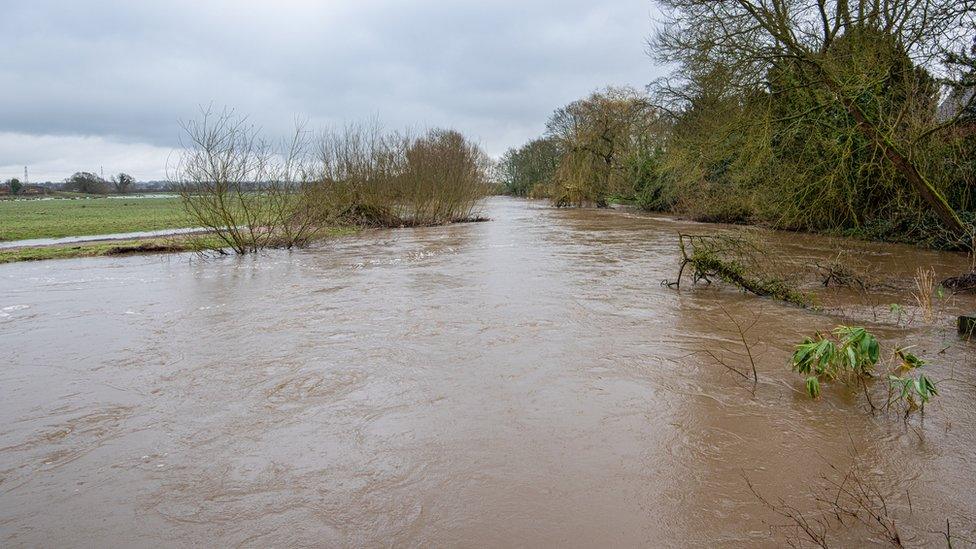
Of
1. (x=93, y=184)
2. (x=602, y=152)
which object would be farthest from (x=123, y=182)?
(x=602, y=152)

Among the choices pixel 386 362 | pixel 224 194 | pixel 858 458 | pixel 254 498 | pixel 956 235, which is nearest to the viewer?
pixel 254 498

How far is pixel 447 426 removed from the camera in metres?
5.18

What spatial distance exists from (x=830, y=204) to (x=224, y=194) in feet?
61.1

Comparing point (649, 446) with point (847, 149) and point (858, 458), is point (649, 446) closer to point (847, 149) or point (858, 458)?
point (858, 458)

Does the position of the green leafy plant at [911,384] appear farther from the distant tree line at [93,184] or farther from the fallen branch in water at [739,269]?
the distant tree line at [93,184]

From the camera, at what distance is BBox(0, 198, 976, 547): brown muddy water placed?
372 centimetres

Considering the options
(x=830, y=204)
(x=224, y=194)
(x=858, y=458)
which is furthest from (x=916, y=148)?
(x=224, y=194)

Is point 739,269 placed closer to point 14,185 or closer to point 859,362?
point 859,362

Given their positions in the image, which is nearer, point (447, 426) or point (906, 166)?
point (447, 426)

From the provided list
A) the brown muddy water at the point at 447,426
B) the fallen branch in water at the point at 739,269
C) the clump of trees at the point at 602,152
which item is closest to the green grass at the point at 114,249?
the brown muddy water at the point at 447,426

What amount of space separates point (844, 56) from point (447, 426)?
13946 mm

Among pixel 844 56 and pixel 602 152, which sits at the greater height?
pixel 602 152

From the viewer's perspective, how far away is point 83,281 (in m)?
13.3

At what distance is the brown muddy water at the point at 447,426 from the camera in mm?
3721
